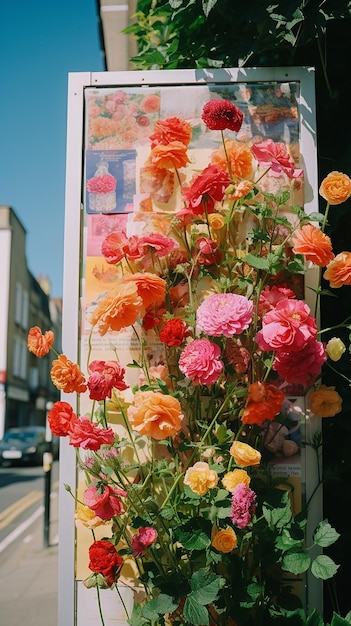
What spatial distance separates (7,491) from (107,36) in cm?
1001

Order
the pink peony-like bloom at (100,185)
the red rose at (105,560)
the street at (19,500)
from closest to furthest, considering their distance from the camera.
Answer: the red rose at (105,560)
the pink peony-like bloom at (100,185)
the street at (19,500)

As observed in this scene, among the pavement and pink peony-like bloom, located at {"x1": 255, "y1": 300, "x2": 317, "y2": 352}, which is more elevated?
pink peony-like bloom, located at {"x1": 255, "y1": 300, "x2": 317, "y2": 352}

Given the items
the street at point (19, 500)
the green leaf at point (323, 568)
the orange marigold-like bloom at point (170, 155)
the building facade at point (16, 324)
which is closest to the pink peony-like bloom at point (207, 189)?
the orange marigold-like bloom at point (170, 155)

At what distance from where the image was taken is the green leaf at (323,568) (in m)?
1.90

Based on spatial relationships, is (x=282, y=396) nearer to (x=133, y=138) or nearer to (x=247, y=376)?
(x=247, y=376)

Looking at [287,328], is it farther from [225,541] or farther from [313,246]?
[225,541]

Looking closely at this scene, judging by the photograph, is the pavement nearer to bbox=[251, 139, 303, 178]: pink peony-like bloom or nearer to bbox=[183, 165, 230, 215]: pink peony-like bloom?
bbox=[183, 165, 230, 215]: pink peony-like bloom

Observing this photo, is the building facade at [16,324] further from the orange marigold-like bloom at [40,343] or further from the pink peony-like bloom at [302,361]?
the pink peony-like bloom at [302,361]

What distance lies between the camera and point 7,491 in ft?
48.4

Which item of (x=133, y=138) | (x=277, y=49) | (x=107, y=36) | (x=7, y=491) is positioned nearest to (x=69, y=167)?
(x=133, y=138)

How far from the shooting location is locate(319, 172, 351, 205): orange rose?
2082 millimetres

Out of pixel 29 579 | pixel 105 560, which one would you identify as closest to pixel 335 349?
pixel 105 560

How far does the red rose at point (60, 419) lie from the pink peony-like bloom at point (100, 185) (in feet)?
2.51

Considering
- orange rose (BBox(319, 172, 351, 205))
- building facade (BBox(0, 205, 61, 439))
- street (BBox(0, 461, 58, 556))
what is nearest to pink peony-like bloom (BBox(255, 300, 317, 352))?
orange rose (BBox(319, 172, 351, 205))
